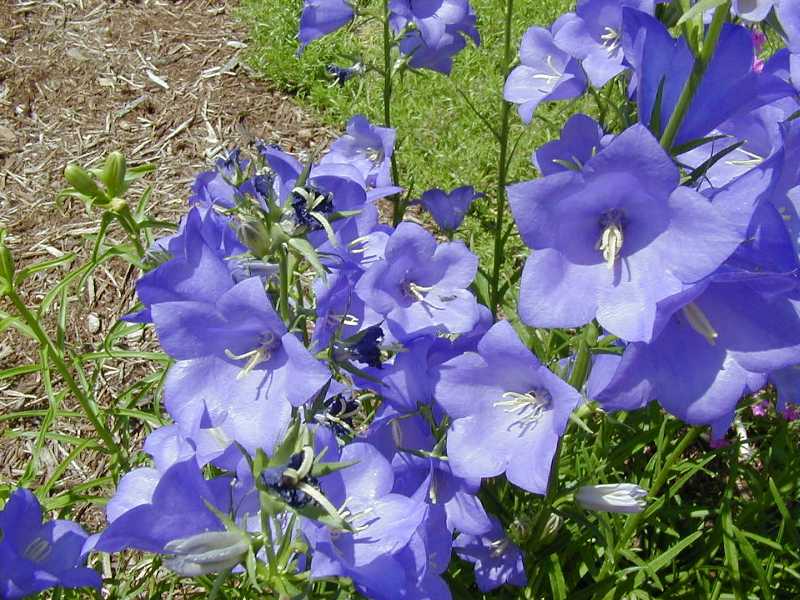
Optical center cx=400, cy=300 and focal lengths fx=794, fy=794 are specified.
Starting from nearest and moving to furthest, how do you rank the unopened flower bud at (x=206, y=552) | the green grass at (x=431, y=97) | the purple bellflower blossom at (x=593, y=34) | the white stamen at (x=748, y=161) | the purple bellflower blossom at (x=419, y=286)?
the unopened flower bud at (x=206, y=552) < the white stamen at (x=748, y=161) < the purple bellflower blossom at (x=419, y=286) < the purple bellflower blossom at (x=593, y=34) < the green grass at (x=431, y=97)

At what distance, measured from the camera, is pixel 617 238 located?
137 centimetres

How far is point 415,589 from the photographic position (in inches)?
59.9

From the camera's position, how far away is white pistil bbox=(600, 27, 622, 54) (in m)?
1.97

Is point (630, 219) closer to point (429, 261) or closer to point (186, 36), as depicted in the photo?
point (429, 261)

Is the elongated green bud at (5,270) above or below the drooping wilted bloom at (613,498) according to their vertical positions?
above

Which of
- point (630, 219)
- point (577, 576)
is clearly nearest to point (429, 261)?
point (630, 219)

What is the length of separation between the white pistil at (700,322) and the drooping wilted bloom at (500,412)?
0.30 m

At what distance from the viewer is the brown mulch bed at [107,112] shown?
4062 millimetres

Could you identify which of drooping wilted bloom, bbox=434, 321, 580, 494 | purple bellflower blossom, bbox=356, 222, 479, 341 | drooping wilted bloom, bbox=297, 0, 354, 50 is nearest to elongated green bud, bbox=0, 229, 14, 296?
purple bellflower blossom, bbox=356, 222, 479, 341

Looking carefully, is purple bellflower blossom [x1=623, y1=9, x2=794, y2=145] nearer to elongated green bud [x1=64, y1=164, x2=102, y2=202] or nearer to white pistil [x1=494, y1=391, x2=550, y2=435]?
white pistil [x1=494, y1=391, x2=550, y2=435]

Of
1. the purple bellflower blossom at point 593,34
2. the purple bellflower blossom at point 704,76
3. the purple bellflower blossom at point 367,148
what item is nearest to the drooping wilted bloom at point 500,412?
the purple bellflower blossom at point 704,76

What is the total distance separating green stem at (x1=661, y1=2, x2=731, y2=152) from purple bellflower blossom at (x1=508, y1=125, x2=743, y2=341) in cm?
12

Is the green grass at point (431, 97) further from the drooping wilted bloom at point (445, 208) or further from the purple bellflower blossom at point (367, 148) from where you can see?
the purple bellflower blossom at point (367, 148)

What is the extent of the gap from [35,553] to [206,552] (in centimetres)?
82
